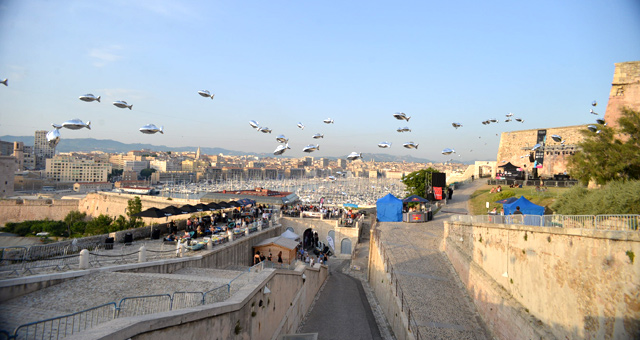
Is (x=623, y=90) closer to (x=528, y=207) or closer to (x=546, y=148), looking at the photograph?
(x=528, y=207)

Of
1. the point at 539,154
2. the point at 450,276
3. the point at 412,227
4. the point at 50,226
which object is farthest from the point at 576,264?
the point at 50,226

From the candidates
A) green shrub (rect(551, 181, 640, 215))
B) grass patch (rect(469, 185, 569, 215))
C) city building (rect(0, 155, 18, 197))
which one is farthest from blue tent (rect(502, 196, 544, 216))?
city building (rect(0, 155, 18, 197))

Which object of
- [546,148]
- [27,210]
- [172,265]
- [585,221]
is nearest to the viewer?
[585,221]

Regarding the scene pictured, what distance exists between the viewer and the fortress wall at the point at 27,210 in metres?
43.6

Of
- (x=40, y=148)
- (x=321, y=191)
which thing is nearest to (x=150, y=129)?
(x=321, y=191)

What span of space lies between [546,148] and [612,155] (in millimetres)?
29079

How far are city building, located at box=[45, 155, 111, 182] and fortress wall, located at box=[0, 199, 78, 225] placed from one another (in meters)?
66.2

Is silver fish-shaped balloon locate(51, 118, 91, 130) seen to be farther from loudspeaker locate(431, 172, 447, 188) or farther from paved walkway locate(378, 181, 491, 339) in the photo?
loudspeaker locate(431, 172, 447, 188)

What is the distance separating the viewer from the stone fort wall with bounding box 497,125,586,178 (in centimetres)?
3662

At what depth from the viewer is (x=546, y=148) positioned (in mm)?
38312

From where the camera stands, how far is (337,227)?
89.5ft

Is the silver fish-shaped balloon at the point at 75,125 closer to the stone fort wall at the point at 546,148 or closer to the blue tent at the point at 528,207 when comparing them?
the blue tent at the point at 528,207

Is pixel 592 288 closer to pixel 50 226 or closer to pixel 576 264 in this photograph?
pixel 576 264

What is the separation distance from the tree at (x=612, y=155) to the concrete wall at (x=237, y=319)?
511 inches
